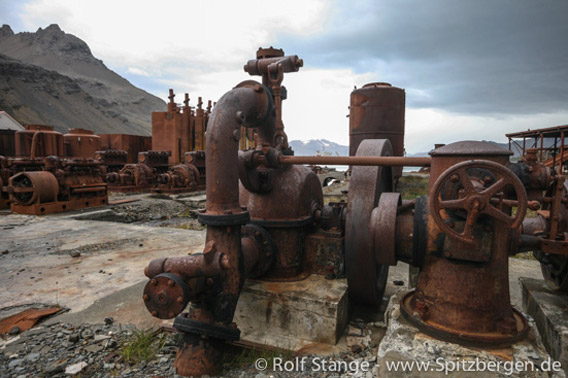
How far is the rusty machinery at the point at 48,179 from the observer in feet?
23.2

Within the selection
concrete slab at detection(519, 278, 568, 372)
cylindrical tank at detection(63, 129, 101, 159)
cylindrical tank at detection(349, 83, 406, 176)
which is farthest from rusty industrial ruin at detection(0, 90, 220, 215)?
cylindrical tank at detection(349, 83, 406, 176)

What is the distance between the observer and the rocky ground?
2096 mm

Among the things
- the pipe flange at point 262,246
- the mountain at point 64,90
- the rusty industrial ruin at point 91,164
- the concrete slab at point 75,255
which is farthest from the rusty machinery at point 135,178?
the mountain at point 64,90

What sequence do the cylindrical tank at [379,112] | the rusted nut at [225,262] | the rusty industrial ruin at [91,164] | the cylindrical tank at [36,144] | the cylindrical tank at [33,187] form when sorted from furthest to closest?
the cylindrical tank at [36,144] < the cylindrical tank at [379,112] < the rusty industrial ruin at [91,164] < the cylindrical tank at [33,187] < the rusted nut at [225,262]

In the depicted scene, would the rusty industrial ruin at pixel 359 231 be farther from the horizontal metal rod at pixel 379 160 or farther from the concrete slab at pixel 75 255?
the concrete slab at pixel 75 255

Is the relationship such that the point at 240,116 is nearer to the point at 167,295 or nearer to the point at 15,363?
the point at 167,295

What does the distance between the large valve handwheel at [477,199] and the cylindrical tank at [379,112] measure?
5.86m

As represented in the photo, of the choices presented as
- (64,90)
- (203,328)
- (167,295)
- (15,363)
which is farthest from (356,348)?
(64,90)

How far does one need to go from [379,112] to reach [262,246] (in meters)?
5.87

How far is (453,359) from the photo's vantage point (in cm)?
185

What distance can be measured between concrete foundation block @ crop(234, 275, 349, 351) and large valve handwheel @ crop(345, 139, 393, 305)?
17cm

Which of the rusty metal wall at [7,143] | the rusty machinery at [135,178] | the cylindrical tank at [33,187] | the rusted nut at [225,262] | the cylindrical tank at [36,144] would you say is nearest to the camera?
the rusted nut at [225,262]

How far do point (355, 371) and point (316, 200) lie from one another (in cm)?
147

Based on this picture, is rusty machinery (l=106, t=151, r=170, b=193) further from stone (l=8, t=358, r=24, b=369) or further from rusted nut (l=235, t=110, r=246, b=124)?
rusted nut (l=235, t=110, r=246, b=124)
